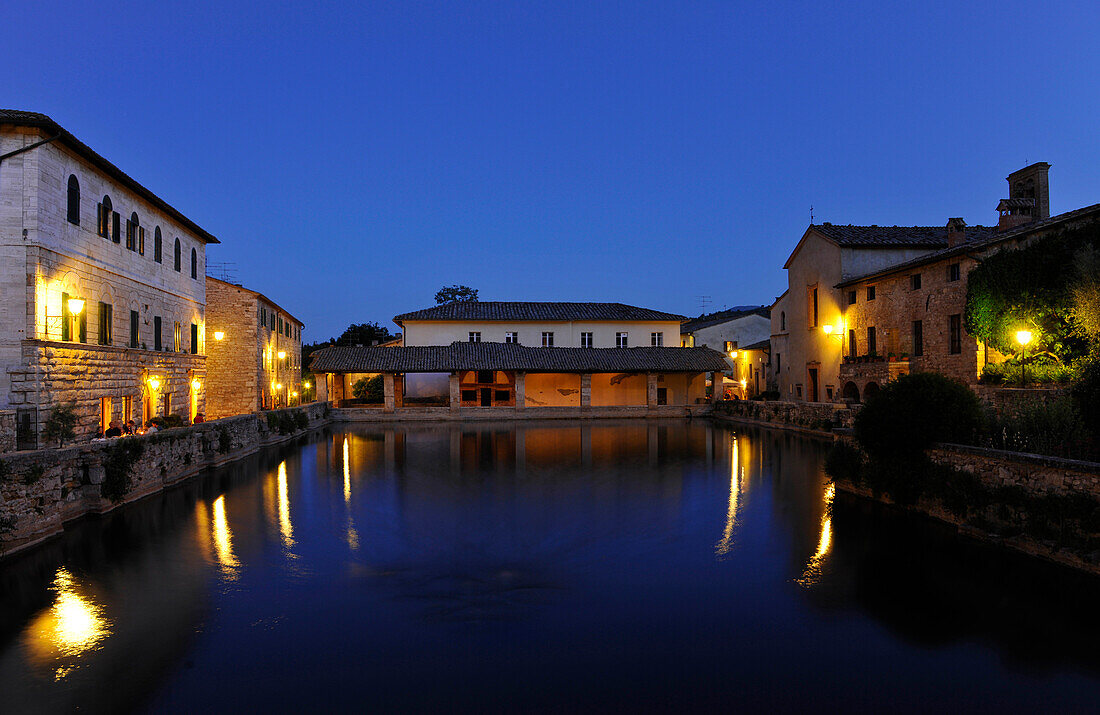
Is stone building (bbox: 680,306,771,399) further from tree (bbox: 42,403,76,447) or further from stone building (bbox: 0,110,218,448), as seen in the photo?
tree (bbox: 42,403,76,447)

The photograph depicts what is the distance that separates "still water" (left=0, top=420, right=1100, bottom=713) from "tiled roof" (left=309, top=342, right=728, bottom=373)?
22993 mm

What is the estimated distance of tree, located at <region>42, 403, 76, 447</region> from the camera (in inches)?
568

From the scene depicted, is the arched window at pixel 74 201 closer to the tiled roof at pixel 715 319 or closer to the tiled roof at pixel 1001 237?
the tiled roof at pixel 1001 237

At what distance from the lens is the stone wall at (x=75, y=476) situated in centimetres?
974

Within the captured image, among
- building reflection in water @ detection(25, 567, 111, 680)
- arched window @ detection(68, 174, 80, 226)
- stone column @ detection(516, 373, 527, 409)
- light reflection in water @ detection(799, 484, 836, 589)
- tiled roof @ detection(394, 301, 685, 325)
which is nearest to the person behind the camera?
building reflection in water @ detection(25, 567, 111, 680)

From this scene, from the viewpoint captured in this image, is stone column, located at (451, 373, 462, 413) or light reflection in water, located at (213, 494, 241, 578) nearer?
light reflection in water, located at (213, 494, 241, 578)

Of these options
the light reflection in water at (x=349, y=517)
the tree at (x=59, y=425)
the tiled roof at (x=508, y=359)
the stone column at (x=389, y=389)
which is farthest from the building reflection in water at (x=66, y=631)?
the tiled roof at (x=508, y=359)

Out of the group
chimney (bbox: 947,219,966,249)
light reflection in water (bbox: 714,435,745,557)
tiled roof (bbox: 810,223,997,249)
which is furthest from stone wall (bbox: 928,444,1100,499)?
tiled roof (bbox: 810,223,997,249)

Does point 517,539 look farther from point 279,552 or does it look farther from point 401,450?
point 401,450

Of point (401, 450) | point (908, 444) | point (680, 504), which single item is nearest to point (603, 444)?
point (401, 450)

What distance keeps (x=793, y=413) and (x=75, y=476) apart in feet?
88.0

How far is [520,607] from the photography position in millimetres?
7633

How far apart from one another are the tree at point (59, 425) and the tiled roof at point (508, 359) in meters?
21.3

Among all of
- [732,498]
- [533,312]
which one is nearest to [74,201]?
[732,498]
